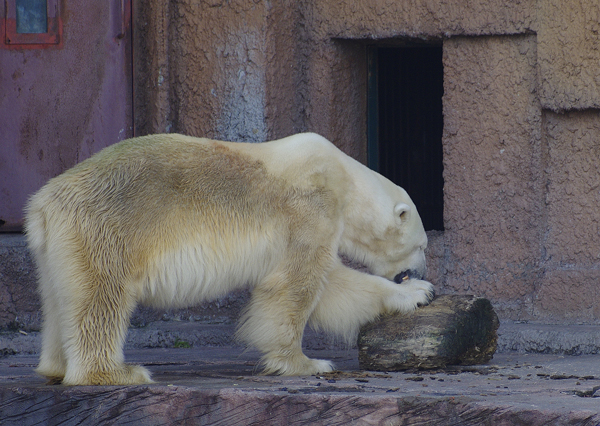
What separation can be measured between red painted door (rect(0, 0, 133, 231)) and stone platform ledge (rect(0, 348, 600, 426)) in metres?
1.60

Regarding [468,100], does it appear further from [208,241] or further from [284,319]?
[208,241]

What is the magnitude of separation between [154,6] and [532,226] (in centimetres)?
228

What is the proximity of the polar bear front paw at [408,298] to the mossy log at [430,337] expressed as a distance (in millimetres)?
24

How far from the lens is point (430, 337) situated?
339 centimetres

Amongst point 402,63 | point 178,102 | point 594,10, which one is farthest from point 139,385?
point 402,63

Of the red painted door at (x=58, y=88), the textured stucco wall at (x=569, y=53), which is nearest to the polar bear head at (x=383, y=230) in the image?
the textured stucco wall at (x=569, y=53)

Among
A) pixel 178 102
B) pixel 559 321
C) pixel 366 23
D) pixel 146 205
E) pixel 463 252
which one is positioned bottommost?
pixel 559 321

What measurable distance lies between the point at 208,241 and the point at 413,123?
3.47 metres

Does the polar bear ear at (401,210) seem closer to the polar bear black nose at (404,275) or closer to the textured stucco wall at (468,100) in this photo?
the polar bear black nose at (404,275)

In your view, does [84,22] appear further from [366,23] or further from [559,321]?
[559,321]

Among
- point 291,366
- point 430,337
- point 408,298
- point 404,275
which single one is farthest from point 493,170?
point 291,366

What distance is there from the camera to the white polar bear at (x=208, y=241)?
10.1ft

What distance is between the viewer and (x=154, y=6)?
4.72 m

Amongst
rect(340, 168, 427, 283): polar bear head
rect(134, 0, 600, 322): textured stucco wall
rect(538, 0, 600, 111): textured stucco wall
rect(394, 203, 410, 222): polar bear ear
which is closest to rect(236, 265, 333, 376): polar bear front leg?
rect(340, 168, 427, 283): polar bear head
